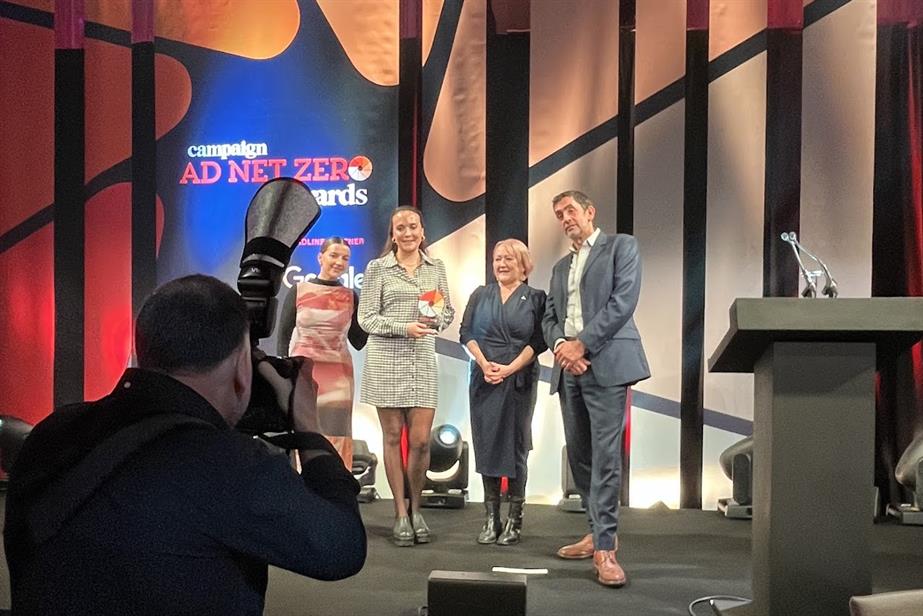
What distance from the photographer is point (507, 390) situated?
3.82 m

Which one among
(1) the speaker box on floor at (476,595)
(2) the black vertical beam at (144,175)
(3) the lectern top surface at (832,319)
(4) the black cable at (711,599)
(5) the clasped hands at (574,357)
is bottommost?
(4) the black cable at (711,599)

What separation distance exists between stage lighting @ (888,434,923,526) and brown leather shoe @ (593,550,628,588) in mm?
2041

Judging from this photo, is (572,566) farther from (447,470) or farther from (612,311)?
(447,470)

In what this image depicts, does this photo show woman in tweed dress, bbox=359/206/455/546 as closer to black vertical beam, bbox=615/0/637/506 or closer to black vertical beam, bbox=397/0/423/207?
black vertical beam, bbox=397/0/423/207

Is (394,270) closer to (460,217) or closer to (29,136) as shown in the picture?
(460,217)

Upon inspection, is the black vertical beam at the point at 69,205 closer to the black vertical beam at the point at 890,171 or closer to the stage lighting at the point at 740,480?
the stage lighting at the point at 740,480

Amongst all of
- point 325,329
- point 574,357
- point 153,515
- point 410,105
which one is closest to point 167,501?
point 153,515

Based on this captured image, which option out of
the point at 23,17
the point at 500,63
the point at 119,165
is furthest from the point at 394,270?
the point at 23,17

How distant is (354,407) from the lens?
5242 mm

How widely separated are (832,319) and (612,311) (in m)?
1.15

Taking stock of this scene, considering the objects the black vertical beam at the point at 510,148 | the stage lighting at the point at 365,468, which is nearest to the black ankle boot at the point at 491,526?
the stage lighting at the point at 365,468

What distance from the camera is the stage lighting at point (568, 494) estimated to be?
4.72m

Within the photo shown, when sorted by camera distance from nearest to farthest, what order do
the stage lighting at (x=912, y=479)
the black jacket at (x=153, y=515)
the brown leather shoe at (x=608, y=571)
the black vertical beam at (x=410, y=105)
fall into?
the black jacket at (x=153, y=515) → the brown leather shoe at (x=608, y=571) → the stage lighting at (x=912, y=479) → the black vertical beam at (x=410, y=105)

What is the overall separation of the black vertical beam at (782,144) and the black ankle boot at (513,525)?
6.86ft
